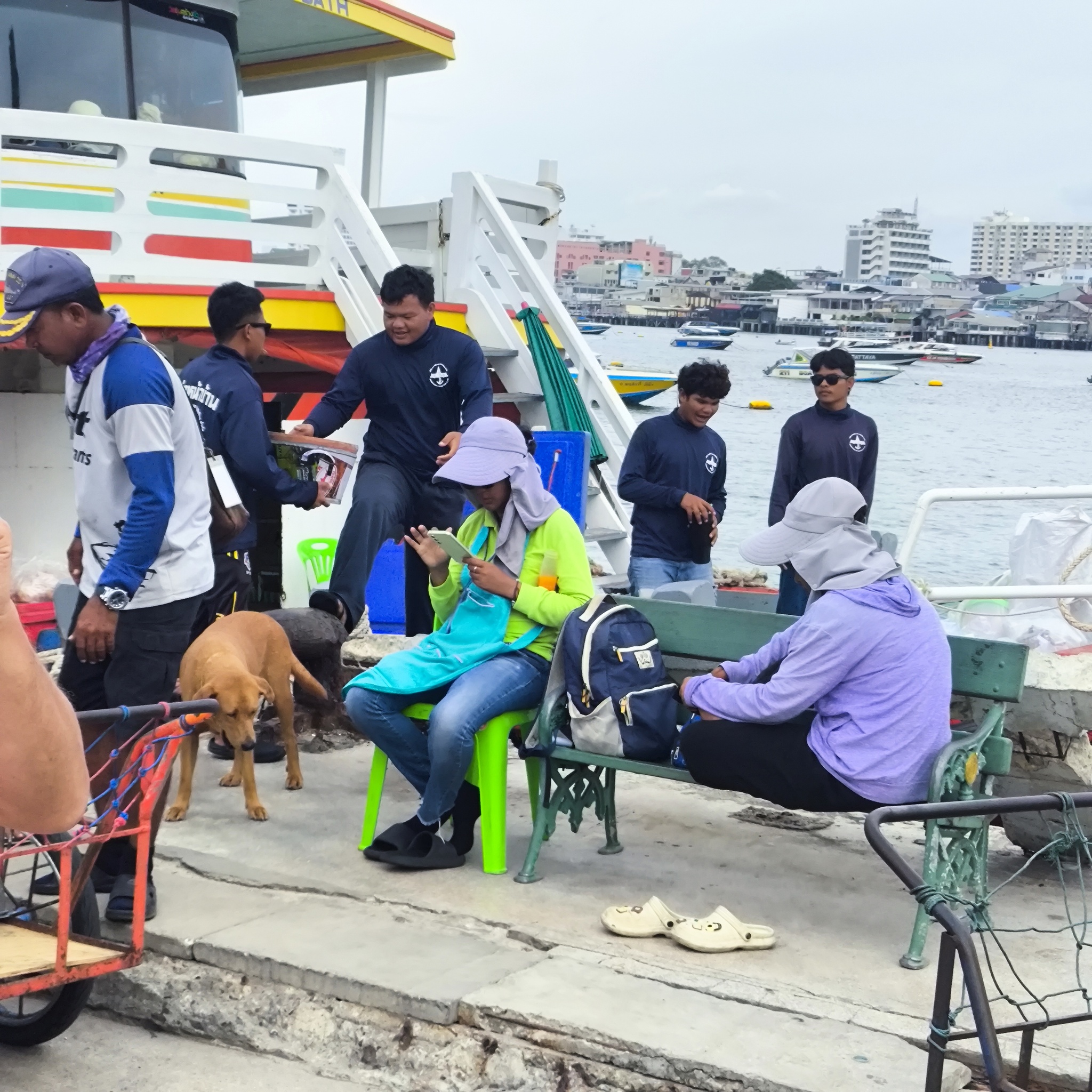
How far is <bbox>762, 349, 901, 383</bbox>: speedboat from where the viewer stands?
226 feet

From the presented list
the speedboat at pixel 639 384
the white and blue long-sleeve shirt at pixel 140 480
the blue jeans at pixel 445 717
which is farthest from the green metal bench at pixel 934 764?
the speedboat at pixel 639 384

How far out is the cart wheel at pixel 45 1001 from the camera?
12.7 feet

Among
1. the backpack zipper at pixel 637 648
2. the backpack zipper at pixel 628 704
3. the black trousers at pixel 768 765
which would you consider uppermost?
the backpack zipper at pixel 637 648

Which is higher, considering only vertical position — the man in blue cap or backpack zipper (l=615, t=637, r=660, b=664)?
the man in blue cap

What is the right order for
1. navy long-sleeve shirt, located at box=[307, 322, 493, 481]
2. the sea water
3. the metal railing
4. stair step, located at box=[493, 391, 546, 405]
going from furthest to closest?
1. the sea water
2. stair step, located at box=[493, 391, 546, 405]
3. navy long-sleeve shirt, located at box=[307, 322, 493, 481]
4. the metal railing

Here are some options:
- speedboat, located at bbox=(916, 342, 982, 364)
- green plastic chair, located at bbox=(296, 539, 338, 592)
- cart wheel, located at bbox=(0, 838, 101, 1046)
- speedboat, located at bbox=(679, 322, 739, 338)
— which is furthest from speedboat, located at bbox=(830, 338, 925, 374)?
cart wheel, located at bbox=(0, 838, 101, 1046)

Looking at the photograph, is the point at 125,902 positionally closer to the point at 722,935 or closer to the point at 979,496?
the point at 722,935

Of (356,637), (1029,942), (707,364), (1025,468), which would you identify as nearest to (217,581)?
(356,637)

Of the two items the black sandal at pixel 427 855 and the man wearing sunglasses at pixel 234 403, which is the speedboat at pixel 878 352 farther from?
the black sandal at pixel 427 855

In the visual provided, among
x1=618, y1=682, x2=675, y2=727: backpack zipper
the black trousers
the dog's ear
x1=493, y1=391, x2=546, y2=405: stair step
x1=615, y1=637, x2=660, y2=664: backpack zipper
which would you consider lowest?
the dog's ear

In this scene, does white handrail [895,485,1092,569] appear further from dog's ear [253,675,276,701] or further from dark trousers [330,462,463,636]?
dog's ear [253,675,276,701]

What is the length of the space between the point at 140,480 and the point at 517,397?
201 inches

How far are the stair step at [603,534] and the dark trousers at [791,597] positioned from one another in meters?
1.90

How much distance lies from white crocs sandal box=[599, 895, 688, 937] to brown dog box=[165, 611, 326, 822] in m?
1.77
